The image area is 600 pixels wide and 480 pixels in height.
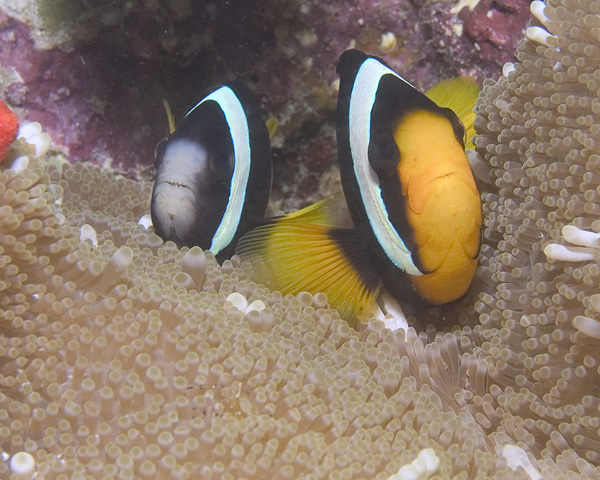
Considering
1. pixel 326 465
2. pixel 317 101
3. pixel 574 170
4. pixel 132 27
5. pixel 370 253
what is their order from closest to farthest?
pixel 326 465 < pixel 574 170 < pixel 370 253 < pixel 132 27 < pixel 317 101

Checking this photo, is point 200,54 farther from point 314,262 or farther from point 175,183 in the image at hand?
point 314,262

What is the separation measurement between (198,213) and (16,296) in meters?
0.53

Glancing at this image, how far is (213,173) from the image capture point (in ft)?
4.68

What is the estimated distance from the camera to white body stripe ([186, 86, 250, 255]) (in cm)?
150

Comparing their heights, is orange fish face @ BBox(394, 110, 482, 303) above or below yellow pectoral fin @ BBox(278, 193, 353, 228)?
above

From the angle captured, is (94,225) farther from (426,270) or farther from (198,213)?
(426,270)

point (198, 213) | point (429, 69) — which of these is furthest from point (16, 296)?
point (429, 69)

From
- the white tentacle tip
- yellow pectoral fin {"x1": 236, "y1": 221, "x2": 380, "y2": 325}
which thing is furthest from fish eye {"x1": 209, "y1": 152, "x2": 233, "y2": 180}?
the white tentacle tip

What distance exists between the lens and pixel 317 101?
1.99 meters

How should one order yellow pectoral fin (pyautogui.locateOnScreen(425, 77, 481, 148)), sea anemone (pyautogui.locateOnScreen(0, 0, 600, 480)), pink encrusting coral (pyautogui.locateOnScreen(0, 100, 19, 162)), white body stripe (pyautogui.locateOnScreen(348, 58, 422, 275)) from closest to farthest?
sea anemone (pyautogui.locateOnScreen(0, 0, 600, 480)) → pink encrusting coral (pyautogui.locateOnScreen(0, 100, 19, 162)) → white body stripe (pyautogui.locateOnScreen(348, 58, 422, 275)) → yellow pectoral fin (pyautogui.locateOnScreen(425, 77, 481, 148))

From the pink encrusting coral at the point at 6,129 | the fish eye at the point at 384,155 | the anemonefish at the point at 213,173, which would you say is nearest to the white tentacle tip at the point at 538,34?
the fish eye at the point at 384,155

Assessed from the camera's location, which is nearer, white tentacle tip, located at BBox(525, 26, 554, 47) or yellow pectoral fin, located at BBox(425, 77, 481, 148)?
white tentacle tip, located at BBox(525, 26, 554, 47)

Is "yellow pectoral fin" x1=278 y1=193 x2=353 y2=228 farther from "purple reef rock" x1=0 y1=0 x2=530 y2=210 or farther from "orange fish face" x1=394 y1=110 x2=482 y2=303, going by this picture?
"purple reef rock" x1=0 y1=0 x2=530 y2=210

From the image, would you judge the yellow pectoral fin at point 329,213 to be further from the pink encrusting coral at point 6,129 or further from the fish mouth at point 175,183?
the pink encrusting coral at point 6,129
